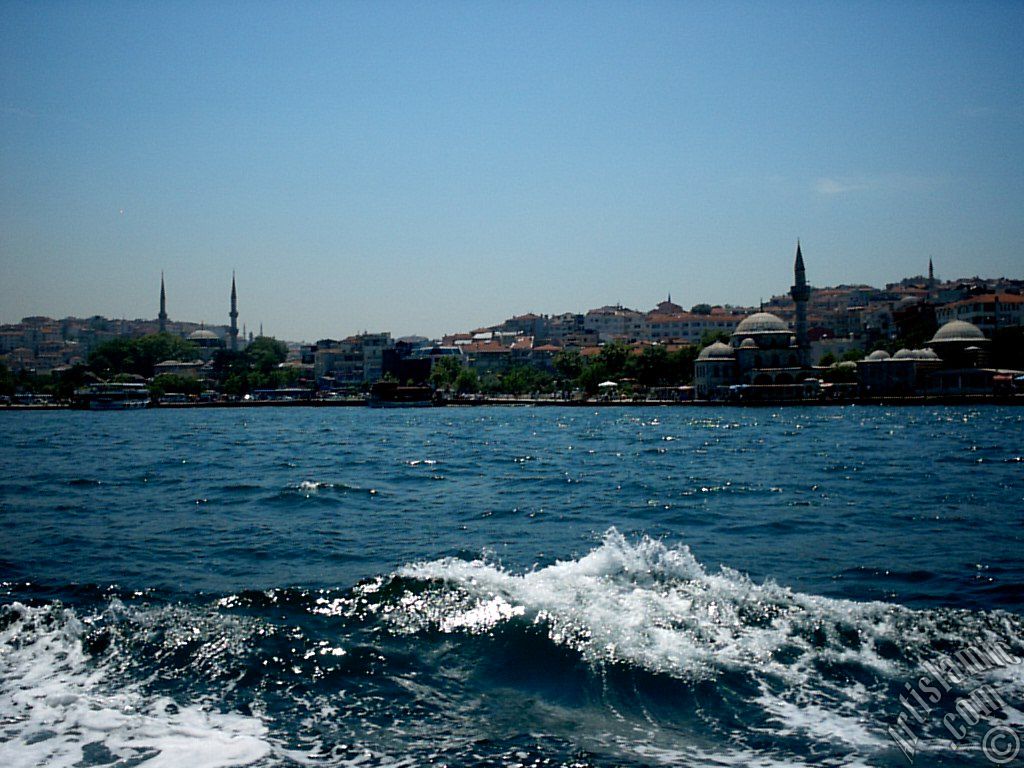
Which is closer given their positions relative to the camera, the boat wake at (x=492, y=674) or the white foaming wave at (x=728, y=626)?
the boat wake at (x=492, y=674)

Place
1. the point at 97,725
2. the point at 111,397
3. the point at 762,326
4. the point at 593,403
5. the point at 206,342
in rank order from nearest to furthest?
the point at 97,725 < the point at 593,403 < the point at 762,326 < the point at 111,397 < the point at 206,342

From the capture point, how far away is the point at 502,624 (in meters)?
7.07

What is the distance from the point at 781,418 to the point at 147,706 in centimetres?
4528

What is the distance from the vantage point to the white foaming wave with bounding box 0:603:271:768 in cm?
482

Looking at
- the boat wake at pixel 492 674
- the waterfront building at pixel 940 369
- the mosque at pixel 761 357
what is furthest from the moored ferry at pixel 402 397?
the boat wake at pixel 492 674

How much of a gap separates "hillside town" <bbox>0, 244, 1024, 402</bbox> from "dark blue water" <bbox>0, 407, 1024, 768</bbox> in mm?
54653

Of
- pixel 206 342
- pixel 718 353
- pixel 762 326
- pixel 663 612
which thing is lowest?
pixel 663 612

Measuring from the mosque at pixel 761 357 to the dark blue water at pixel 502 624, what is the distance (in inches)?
2128

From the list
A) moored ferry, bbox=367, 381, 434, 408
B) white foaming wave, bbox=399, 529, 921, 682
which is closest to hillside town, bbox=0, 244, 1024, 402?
moored ferry, bbox=367, 381, 434, 408

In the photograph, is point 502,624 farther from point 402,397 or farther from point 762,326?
point 402,397

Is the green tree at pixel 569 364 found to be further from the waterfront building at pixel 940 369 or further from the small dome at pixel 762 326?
the waterfront building at pixel 940 369

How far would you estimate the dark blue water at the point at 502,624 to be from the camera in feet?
16.4

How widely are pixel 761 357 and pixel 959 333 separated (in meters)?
15.0

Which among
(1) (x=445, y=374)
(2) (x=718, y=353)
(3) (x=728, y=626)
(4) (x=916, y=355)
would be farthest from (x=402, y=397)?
(3) (x=728, y=626)
